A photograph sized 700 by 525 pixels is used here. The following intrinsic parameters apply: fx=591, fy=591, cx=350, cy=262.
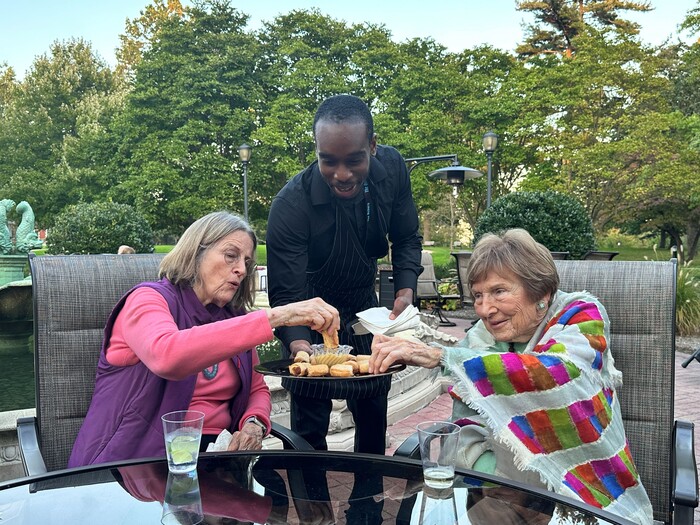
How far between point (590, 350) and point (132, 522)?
4.58ft

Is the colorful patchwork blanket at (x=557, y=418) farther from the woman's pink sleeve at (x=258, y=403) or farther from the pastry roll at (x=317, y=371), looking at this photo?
the woman's pink sleeve at (x=258, y=403)

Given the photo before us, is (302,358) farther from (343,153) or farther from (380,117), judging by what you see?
(380,117)

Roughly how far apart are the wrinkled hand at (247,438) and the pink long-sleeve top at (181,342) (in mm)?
62

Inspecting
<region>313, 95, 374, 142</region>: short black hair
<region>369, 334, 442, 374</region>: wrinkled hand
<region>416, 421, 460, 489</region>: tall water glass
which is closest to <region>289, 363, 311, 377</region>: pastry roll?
<region>369, 334, 442, 374</region>: wrinkled hand

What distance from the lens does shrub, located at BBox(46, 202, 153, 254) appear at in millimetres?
9891

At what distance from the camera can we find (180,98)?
922 inches

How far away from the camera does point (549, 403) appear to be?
1.79 metres

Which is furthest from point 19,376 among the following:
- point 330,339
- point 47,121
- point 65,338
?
point 47,121

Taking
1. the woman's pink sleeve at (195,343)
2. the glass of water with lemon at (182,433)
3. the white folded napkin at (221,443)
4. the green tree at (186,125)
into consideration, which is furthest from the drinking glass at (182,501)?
the green tree at (186,125)

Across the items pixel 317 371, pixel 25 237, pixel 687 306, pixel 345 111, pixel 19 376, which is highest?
pixel 345 111

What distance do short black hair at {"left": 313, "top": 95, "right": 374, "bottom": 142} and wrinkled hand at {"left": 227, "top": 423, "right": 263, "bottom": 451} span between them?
121cm

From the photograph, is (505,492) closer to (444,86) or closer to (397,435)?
(397,435)

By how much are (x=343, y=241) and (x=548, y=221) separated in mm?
7418

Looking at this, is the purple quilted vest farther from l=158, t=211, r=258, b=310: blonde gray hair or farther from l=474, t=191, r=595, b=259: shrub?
l=474, t=191, r=595, b=259: shrub
